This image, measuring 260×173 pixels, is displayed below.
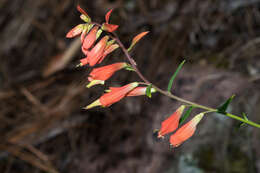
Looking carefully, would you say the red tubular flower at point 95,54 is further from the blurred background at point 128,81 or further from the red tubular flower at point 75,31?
the blurred background at point 128,81

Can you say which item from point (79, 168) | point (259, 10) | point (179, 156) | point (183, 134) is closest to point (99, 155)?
point (79, 168)

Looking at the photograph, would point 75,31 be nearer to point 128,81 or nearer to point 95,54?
point 95,54

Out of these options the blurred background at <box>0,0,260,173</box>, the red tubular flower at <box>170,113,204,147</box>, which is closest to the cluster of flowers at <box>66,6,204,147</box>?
the red tubular flower at <box>170,113,204,147</box>

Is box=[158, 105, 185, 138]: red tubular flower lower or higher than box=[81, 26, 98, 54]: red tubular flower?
lower

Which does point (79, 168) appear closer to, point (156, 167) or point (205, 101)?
point (156, 167)

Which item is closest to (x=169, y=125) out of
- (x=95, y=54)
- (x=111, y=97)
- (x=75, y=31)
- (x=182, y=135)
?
(x=182, y=135)

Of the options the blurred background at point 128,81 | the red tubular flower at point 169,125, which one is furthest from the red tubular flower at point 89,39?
the blurred background at point 128,81

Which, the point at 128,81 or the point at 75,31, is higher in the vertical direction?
the point at 75,31

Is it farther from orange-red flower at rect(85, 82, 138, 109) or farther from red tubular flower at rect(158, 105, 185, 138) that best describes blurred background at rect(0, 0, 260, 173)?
orange-red flower at rect(85, 82, 138, 109)
